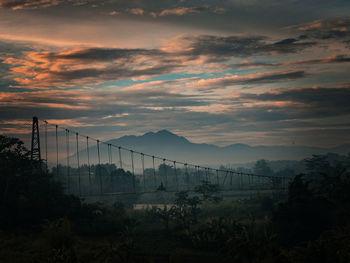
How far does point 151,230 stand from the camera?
1912 inches

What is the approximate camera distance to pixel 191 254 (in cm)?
3784

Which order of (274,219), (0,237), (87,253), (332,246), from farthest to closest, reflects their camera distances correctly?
1. (274,219)
2. (0,237)
3. (87,253)
4. (332,246)

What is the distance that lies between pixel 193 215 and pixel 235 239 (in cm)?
2560

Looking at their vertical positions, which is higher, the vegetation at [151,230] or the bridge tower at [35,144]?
the bridge tower at [35,144]

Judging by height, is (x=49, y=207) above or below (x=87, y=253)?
above

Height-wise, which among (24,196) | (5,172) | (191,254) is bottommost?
(191,254)

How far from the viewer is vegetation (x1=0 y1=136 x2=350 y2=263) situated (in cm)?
2964

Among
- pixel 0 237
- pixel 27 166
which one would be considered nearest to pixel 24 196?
pixel 27 166

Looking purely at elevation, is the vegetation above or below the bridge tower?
below

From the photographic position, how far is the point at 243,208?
225 ft

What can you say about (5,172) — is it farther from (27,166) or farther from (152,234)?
(152,234)

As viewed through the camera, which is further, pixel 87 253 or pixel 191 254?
pixel 191 254

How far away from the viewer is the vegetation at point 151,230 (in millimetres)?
29641

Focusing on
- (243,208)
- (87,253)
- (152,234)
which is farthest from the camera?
(243,208)
